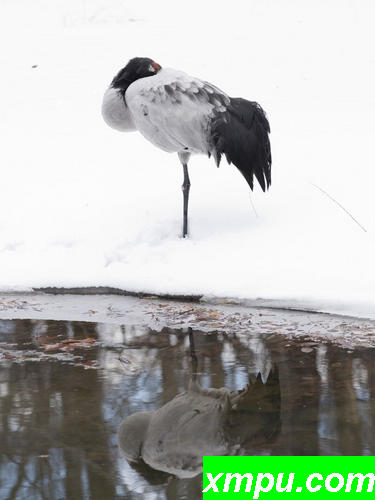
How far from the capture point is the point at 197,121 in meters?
7.33

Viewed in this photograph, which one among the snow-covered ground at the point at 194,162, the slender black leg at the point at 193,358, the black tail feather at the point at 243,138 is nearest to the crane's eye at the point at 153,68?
the black tail feather at the point at 243,138

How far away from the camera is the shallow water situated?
3.94m

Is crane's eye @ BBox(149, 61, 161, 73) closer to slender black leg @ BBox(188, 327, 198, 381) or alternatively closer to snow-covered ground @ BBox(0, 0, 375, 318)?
snow-covered ground @ BBox(0, 0, 375, 318)

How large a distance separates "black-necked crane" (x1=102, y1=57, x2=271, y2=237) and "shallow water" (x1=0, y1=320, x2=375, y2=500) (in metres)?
1.91

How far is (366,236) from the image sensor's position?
284 inches

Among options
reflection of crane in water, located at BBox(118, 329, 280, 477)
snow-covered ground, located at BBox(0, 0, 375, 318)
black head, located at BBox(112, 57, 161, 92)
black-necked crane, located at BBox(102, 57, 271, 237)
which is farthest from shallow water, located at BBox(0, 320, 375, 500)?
black head, located at BBox(112, 57, 161, 92)

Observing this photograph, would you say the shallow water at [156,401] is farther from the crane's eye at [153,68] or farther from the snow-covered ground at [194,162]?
the crane's eye at [153,68]

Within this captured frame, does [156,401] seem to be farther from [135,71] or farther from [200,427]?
[135,71]

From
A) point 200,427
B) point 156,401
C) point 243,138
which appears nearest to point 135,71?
point 243,138

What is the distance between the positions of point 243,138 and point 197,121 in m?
0.39

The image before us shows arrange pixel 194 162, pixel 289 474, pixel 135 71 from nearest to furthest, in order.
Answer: pixel 289 474, pixel 135 71, pixel 194 162

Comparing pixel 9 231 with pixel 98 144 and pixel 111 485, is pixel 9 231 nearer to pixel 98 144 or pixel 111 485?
pixel 98 144

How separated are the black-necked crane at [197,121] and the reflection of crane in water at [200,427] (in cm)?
283

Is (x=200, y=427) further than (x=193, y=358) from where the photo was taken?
No
